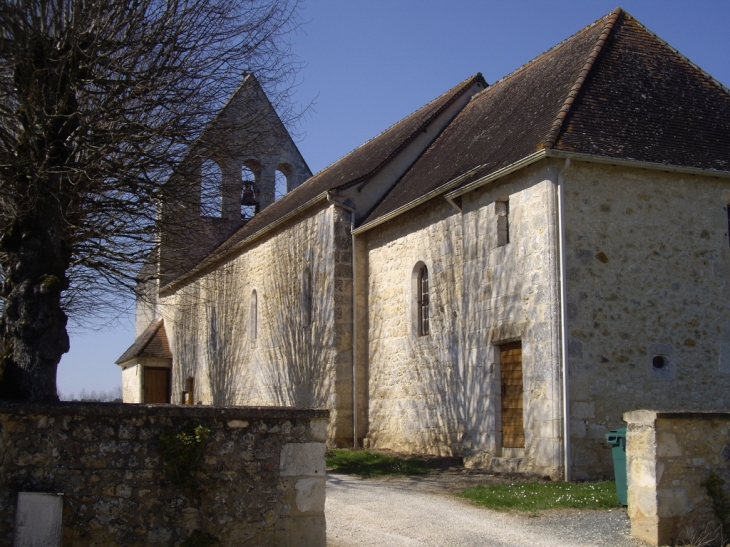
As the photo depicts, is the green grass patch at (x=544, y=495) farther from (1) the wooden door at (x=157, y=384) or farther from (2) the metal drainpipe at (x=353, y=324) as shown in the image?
(1) the wooden door at (x=157, y=384)

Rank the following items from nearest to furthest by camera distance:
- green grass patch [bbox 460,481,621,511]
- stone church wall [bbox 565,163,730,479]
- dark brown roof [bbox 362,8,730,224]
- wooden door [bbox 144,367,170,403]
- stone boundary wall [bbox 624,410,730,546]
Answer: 1. stone boundary wall [bbox 624,410,730,546]
2. green grass patch [bbox 460,481,621,511]
3. stone church wall [bbox 565,163,730,479]
4. dark brown roof [bbox 362,8,730,224]
5. wooden door [bbox 144,367,170,403]

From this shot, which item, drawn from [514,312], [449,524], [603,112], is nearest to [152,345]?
[514,312]

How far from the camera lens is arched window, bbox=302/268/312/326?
1953 cm

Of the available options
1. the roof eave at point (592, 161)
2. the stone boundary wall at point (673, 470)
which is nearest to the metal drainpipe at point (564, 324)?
the roof eave at point (592, 161)

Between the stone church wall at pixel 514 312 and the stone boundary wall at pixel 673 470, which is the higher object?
the stone church wall at pixel 514 312

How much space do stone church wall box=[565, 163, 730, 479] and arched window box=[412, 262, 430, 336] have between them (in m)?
4.18

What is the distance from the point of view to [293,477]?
7.36m

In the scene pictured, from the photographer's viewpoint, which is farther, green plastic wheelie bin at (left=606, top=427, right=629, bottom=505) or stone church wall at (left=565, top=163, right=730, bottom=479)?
stone church wall at (left=565, top=163, right=730, bottom=479)

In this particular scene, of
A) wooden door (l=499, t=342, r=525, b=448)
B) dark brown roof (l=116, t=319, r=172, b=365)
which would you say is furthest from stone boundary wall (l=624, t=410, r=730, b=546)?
dark brown roof (l=116, t=319, r=172, b=365)

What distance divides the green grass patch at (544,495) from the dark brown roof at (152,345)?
69.0 feet

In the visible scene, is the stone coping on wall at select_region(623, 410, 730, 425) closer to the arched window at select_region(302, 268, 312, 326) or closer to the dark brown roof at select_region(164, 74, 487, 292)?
the dark brown roof at select_region(164, 74, 487, 292)

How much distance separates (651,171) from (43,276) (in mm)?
9067

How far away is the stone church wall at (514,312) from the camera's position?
12523 millimetres

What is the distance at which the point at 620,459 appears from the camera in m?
9.89
